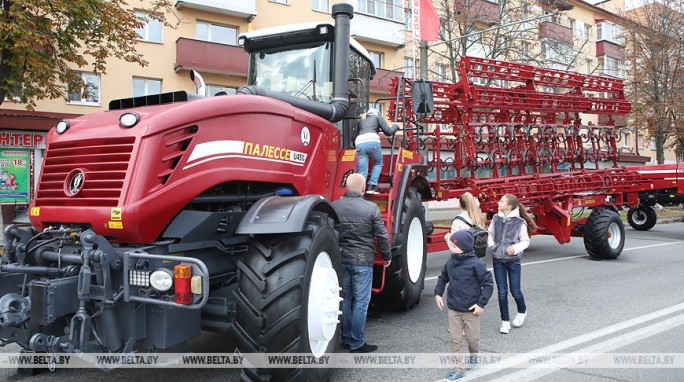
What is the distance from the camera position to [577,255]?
11.3 metres

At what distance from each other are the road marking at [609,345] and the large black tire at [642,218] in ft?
39.1

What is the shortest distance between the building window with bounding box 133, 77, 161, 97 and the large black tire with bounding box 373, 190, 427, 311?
16141 mm

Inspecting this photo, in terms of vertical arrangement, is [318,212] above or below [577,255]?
above

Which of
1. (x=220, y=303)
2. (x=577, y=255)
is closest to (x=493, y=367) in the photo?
(x=220, y=303)

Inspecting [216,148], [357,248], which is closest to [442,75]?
[357,248]

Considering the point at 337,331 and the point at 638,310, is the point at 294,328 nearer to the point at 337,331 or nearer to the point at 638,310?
the point at 337,331

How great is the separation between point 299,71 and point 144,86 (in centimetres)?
1668

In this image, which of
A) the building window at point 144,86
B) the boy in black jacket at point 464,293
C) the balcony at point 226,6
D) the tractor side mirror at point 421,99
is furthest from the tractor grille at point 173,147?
the balcony at point 226,6

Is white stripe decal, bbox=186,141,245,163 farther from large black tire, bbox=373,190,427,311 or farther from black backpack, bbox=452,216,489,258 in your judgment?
black backpack, bbox=452,216,489,258

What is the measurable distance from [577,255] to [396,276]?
6889 mm

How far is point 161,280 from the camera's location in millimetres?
3242

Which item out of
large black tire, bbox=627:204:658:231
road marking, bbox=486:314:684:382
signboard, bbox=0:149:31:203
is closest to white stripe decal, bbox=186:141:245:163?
road marking, bbox=486:314:684:382

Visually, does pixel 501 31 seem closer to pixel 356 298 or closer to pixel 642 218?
pixel 642 218

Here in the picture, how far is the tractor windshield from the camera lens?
5.27m
